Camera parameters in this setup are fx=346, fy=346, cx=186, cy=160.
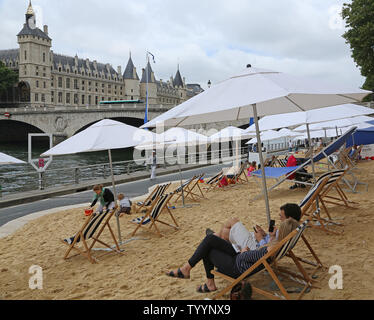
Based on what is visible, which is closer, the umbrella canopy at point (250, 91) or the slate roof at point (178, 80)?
the umbrella canopy at point (250, 91)

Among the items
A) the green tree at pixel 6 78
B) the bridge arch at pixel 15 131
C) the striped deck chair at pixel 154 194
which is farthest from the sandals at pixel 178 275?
the green tree at pixel 6 78

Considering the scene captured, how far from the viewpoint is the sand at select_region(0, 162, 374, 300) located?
383 cm

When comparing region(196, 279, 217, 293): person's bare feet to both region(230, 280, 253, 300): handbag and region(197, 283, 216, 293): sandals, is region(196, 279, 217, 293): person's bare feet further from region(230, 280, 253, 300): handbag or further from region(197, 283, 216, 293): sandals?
region(230, 280, 253, 300): handbag

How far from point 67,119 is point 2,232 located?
54.7 meters

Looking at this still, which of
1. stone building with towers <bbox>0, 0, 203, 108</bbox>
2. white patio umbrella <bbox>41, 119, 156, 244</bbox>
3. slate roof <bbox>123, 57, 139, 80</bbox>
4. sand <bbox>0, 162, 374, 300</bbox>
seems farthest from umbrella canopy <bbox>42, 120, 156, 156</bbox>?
slate roof <bbox>123, 57, 139, 80</bbox>

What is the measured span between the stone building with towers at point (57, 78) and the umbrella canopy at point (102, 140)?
2986 inches

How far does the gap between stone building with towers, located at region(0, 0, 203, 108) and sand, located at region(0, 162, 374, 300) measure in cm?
7548

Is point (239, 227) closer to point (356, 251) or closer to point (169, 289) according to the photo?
point (169, 289)

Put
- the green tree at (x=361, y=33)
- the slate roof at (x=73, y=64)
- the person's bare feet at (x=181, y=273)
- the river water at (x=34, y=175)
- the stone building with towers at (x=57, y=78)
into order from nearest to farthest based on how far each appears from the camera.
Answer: the person's bare feet at (x=181, y=273) → the river water at (x=34, y=175) → the green tree at (x=361, y=33) → the stone building with towers at (x=57, y=78) → the slate roof at (x=73, y=64)

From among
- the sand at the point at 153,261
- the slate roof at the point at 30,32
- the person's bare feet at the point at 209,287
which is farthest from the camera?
the slate roof at the point at 30,32

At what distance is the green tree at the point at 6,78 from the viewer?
8256cm

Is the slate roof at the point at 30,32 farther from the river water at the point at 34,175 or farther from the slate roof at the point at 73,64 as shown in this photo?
the river water at the point at 34,175

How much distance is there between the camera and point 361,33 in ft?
89.7

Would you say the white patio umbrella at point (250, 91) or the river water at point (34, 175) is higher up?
the white patio umbrella at point (250, 91)
